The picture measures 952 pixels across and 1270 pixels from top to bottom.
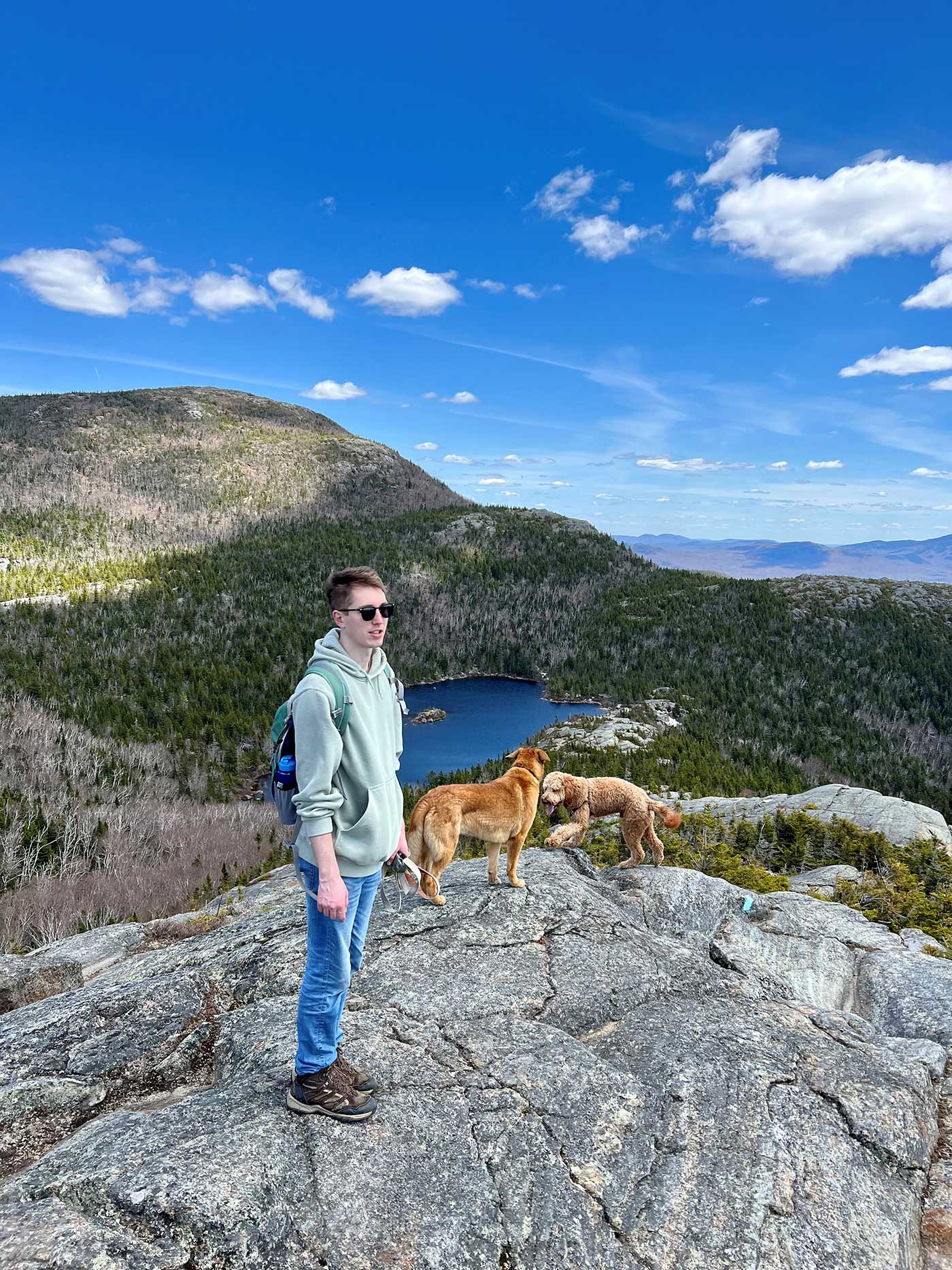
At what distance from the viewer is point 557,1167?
15.7 feet

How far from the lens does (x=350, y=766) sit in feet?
15.3

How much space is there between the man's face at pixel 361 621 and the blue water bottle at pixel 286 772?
0.98 m

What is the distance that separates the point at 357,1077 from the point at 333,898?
6.43ft

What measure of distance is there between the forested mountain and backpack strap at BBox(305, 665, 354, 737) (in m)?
30.0

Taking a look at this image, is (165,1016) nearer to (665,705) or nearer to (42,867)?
(42,867)

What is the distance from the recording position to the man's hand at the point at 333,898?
437 centimetres

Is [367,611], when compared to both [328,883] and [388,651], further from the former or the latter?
[388,651]

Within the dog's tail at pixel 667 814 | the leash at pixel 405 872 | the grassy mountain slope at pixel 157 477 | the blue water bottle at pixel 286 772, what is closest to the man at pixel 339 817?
the blue water bottle at pixel 286 772

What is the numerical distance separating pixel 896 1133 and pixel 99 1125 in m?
6.75

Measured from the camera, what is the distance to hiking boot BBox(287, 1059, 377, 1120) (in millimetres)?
4852

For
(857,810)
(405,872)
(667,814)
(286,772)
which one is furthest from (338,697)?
(857,810)

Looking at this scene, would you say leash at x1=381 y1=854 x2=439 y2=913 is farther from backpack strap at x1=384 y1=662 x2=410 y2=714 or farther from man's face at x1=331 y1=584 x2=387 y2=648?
man's face at x1=331 y1=584 x2=387 y2=648

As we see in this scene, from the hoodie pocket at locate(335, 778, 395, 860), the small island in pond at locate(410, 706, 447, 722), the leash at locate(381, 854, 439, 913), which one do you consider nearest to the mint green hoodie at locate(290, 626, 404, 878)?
the hoodie pocket at locate(335, 778, 395, 860)

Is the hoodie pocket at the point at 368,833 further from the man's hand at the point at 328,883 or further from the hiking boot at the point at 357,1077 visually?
the hiking boot at the point at 357,1077
